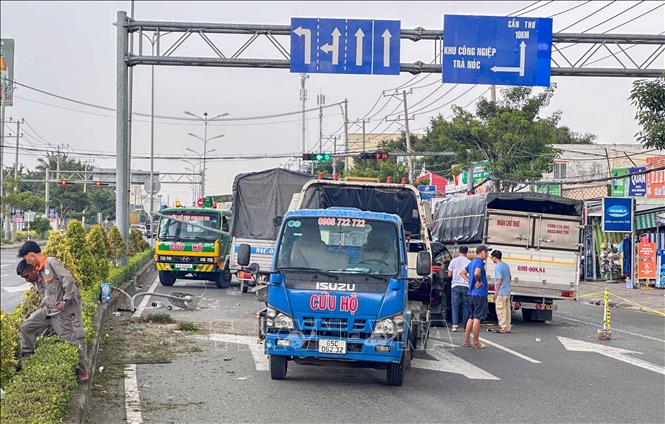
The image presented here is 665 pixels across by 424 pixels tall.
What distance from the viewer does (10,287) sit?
103 ft

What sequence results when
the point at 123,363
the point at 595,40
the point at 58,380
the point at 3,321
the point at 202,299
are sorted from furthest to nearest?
the point at 202,299 → the point at 595,40 → the point at 123,363 → the point at 58,380 → the point at 3,321

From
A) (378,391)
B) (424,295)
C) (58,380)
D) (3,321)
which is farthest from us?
(424,295)

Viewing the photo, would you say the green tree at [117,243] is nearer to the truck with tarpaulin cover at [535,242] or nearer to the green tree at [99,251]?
the green tree at [99,251]

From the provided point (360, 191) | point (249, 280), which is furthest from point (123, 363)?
point (249, 280)

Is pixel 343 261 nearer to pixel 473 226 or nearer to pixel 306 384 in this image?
pixel 306 384

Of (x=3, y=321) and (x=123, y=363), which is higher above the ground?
(x=3, y=321)

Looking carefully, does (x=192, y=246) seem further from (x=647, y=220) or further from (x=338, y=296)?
(x=338, y=296)

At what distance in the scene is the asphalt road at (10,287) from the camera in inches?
1015

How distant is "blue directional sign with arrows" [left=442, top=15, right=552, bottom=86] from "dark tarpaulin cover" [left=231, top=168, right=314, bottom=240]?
211 inches

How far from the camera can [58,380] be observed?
792cm

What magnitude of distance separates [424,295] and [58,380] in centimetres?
683

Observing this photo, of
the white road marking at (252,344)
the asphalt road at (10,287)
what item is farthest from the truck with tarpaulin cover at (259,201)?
the white road marking at (252,344)

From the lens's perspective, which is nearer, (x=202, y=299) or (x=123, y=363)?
(x=123, y=363)

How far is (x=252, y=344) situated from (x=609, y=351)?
20.5ft
